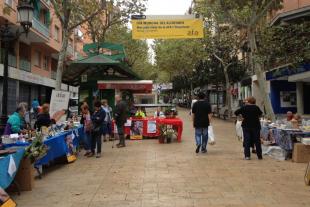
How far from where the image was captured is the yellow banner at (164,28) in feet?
56.9

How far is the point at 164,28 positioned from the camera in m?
17.4

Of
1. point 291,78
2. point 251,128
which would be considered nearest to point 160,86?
point 291,78

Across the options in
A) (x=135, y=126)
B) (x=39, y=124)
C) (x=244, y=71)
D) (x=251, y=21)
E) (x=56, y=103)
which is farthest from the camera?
(x=244, y=71)

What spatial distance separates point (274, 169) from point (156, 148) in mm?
5136

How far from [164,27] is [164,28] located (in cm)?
4

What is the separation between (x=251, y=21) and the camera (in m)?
15.3

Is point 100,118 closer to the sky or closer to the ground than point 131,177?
closer to the sky

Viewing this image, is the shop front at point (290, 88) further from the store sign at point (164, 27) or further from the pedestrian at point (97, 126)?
the pedestrian at point (97, 126)

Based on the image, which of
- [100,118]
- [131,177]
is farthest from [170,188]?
[100,118]

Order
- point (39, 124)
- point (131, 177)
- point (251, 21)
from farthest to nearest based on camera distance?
point (251, 21) → point (39, 124) → point (131, 177)

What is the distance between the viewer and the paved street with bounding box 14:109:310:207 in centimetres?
704

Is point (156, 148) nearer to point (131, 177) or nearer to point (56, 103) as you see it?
point (56, 103)

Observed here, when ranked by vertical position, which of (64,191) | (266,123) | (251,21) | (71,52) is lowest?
(64,191)

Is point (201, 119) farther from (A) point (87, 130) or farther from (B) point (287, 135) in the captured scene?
(A) point (87, 130)
